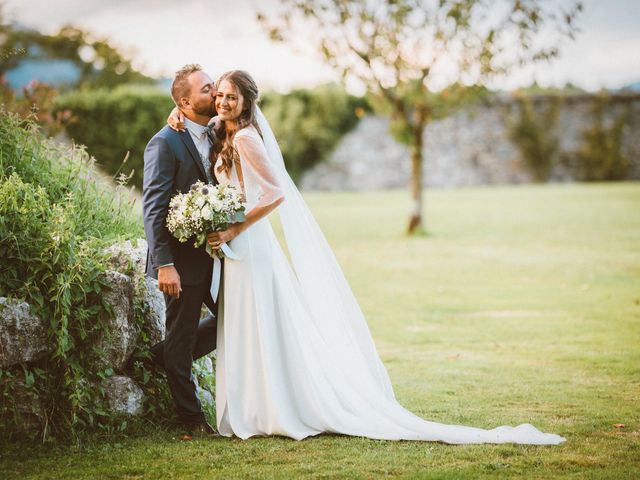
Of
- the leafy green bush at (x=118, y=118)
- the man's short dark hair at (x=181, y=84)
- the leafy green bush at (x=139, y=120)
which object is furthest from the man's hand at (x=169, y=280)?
the leafy green bush at (x=118, y=118)

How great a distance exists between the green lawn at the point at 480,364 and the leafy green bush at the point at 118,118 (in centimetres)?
1412

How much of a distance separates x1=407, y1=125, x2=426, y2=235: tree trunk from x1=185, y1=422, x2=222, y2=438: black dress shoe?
49.8 feet

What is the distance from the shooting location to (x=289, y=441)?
513 cm

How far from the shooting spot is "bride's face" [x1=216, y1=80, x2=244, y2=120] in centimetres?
522

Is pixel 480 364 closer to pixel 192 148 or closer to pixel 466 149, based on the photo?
pixel 192 148

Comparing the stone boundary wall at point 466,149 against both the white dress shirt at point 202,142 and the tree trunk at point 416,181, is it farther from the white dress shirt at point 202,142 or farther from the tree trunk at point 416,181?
the white dress shirt at point 202,142

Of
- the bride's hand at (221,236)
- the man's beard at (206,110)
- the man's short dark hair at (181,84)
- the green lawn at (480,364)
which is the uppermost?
the man's short dark hair at (181,84)

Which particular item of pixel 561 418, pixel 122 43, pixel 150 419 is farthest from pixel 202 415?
pixel 122 43

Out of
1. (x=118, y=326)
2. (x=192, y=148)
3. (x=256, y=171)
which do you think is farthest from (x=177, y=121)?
(x=118, y=326)

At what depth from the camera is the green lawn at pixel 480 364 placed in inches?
183

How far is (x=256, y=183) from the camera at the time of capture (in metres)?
5.33

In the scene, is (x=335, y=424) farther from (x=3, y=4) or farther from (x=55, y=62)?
(x=55, y=62)

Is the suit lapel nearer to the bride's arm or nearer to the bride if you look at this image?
the bride

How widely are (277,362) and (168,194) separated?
4.41 ft
